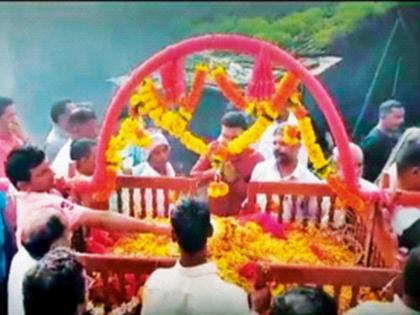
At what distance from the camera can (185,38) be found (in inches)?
101

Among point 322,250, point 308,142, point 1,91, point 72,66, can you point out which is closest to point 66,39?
point 72,66

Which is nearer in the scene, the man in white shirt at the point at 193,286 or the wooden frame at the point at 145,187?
the man in white shirt at the point at 193,286

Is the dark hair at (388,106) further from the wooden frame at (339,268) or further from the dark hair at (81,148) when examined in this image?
the dark hair at (81,148)

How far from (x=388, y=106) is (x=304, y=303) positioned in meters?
1.02

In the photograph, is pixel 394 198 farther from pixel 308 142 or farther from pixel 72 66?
pixel 72 66

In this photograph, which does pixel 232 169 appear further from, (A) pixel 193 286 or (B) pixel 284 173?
(A) pixel 193 286

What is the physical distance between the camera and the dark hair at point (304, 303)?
1.86 m

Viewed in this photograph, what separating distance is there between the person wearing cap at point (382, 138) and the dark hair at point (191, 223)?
74cm

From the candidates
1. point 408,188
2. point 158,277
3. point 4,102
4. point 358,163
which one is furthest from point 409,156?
point 4,102

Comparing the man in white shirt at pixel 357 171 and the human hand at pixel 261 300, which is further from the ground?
the man in white shirt at pixel 357 171

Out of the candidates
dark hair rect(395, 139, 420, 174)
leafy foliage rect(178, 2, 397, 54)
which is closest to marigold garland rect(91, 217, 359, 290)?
dark hair rect(395, 139, 420, 174)

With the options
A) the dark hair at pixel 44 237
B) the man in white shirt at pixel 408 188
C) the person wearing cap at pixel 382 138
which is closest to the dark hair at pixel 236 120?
the person wearing cap at pixel 382 138

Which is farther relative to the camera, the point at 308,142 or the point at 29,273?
the point at 308,142

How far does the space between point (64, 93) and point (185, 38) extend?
0.40m
